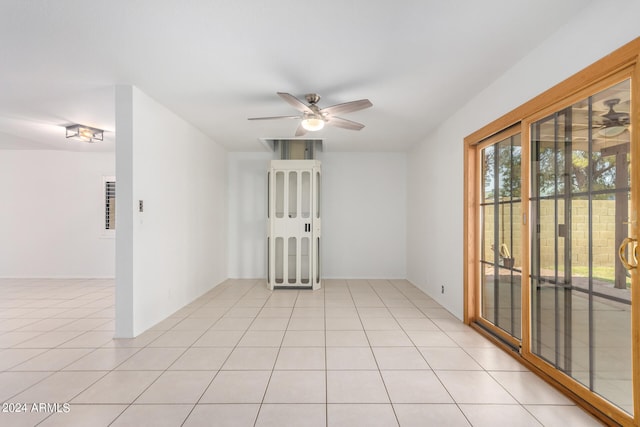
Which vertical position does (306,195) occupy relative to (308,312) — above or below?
above

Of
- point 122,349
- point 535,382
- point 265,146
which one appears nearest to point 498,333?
point 535,382

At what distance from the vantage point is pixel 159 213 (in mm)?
3781

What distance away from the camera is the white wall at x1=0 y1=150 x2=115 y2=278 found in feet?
21.1

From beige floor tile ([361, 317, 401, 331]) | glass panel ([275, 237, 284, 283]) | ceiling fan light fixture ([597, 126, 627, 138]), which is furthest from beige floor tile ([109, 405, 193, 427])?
glass panel ([275, 237, 284, 283])

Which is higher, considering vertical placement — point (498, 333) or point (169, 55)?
point (169, 55)

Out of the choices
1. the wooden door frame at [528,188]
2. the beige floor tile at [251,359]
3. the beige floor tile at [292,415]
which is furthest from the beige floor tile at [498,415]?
the beige floor tile at [251,359]

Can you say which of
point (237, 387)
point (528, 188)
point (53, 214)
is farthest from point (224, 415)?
point (53, 214)

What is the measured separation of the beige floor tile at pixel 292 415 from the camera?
1.87 meters

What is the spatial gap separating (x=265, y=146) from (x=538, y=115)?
4525 millimetres

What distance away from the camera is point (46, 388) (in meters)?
2.27

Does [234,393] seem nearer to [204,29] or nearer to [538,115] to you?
[204,29]

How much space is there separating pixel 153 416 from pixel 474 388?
7.32ft

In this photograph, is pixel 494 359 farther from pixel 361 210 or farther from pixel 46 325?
pixel 46 325

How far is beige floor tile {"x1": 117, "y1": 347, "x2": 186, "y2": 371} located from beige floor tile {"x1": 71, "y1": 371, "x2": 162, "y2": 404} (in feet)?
0.27
